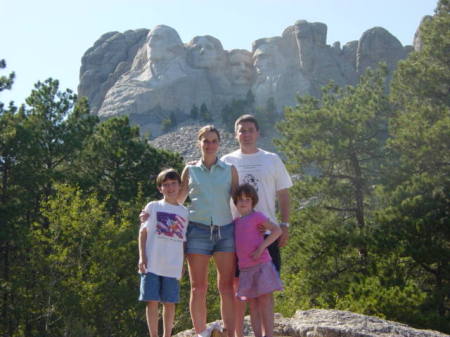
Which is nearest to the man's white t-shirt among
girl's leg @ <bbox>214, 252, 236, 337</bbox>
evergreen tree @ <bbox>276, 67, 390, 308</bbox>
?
girl's leg @ <bbox>214, 252, 236, 337</bbox>

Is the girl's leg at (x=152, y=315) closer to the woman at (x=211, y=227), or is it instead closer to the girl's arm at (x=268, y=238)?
the woman at (x=211, y=227)

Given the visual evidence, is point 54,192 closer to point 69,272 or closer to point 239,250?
point 69,272

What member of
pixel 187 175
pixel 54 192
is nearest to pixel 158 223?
pixel 187 175

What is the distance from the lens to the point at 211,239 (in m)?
5.25

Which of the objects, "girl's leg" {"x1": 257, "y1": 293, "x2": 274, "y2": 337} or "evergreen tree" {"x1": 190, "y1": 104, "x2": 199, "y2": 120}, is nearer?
"girl's leg" {"x1": 257, "y1": 293, "x2": 274, "y2": 337}

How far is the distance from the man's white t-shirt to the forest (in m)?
9.12

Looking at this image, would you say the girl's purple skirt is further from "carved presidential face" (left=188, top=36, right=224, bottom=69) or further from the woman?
"carved presidential face" (left=188, top=36, right=224, bottom=69)

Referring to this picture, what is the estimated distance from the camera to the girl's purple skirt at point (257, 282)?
17.1 feet

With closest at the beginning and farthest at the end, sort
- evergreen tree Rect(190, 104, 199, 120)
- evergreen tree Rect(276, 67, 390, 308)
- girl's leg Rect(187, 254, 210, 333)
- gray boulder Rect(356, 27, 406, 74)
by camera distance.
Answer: girl's leg Rect(187, 254, 210, 333)
evergreen tree Rect(276, 67, 390, 308)
evergreen tree Rect(190, 104, 199, 120)
gray boulder Rect(356, 27, 406, 74)

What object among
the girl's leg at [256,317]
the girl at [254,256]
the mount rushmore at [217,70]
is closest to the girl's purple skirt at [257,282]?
the girl at [254,256]

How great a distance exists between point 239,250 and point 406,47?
97985 millimetres

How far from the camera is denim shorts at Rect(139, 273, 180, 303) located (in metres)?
5.45

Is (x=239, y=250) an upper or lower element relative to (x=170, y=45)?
lower

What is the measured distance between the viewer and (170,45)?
9975 cm
